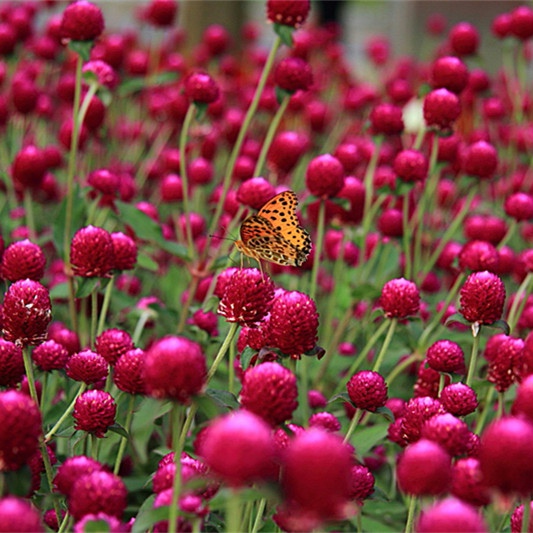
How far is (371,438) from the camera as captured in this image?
159cm

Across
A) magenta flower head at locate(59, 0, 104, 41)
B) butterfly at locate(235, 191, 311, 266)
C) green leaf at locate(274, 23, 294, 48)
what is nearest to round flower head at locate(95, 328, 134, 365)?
butterfly at locate(235, 191, 311, 266)

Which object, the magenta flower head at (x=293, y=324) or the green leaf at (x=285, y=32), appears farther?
the green leaf at (x=285, y=32)

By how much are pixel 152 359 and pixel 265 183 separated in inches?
40.0

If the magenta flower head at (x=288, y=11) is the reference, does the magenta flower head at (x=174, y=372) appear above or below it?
below

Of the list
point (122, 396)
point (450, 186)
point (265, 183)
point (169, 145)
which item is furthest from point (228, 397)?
point (169, 145)

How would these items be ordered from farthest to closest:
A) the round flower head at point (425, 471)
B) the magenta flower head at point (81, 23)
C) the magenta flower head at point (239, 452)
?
the magenta flower head at point (81, 23), the round flower head at point (425, 471), the magenta flower head at point (239, 452)

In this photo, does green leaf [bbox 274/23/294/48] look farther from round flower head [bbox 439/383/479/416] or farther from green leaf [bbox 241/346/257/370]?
round flower head [bbox 439/383/479/416]

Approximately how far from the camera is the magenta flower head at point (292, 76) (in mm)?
2031

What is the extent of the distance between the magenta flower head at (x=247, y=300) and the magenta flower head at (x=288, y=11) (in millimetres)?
880

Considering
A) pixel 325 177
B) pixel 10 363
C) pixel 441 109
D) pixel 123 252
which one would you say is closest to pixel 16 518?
pixel 10 363

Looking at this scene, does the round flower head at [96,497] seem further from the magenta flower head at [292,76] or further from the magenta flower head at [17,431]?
the magenta flower head at [292,76]

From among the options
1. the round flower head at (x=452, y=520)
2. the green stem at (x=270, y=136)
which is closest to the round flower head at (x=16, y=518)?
the round flower head at (x=452, y=520)

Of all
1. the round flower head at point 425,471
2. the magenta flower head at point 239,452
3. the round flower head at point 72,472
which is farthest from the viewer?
the round flower head at point 72,472

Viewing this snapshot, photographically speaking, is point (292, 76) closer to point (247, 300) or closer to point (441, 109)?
point (441, 109)
